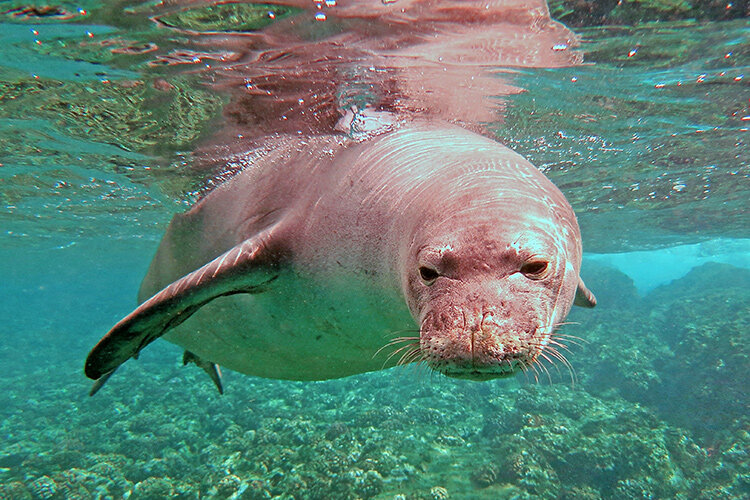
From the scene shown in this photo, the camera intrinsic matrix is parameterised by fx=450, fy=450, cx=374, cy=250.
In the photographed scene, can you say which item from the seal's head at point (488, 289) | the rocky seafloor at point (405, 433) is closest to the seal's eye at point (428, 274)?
the seal's head at point (488, 289)

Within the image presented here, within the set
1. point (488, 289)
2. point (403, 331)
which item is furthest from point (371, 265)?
point (488, 289)

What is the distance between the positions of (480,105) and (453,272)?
6508mm

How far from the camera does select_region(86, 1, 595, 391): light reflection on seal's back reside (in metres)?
1.88

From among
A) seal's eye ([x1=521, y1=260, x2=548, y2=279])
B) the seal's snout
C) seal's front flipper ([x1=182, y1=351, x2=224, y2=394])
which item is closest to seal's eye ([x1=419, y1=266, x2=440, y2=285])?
the seal's snout

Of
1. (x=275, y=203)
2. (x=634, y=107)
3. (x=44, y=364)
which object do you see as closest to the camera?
(x=275, y=203)

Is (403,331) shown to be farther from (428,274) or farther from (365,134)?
(365,134)

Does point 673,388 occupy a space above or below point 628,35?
below

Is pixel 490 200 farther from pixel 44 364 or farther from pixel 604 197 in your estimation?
pixel 44 364

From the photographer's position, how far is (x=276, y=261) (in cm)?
310

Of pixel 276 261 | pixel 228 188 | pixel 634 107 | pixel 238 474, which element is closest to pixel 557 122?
pixel 634 107

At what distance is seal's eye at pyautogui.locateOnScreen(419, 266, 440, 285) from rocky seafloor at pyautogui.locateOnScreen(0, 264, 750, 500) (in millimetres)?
3160

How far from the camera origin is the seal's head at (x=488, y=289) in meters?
1.70

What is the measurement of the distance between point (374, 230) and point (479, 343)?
1293 millimetres

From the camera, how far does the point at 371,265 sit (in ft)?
8.89
